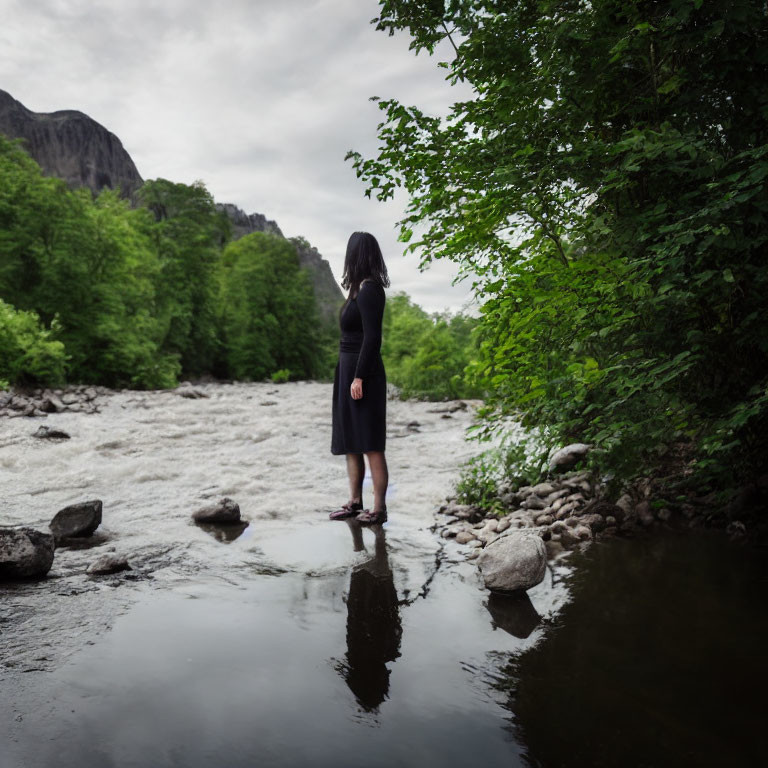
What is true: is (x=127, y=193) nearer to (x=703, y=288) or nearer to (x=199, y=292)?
(x=199, y=292)

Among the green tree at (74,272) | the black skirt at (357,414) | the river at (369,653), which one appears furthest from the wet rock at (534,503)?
the green tree at (74,272)

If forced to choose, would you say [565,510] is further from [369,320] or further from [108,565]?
[108,565]

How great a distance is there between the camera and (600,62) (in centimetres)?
393

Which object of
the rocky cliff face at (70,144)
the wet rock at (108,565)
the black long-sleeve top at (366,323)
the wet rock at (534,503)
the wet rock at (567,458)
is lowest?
the wet rock at (108,565)

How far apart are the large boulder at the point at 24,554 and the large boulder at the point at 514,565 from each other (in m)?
2.93

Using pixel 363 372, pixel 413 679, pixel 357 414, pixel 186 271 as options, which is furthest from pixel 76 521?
pixel 186 271

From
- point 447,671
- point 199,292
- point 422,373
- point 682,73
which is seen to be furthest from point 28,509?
point 199,292

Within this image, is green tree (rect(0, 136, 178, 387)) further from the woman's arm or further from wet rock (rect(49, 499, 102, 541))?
the woman's arm

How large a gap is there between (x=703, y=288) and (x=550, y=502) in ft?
8.92

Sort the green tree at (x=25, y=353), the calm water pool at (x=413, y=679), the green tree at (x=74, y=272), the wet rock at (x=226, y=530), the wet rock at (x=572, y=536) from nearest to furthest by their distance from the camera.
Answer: the calm water pool at (x=413, y=679)
the wet rock at (x=572, y=536)
the wet rock at (x=226, y=530)
the green tree at (x=25, y=353)
the green tree at (x=74, y=272)

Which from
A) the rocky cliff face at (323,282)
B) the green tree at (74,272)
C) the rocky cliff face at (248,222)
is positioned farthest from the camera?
the rocky cliff face at (248,222)

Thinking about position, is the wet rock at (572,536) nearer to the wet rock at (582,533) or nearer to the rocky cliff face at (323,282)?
the wet rock at (582,533)

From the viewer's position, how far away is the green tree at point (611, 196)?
3.51 metres

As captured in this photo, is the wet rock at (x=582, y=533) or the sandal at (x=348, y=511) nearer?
the wet rock at (x=582, y=533)
